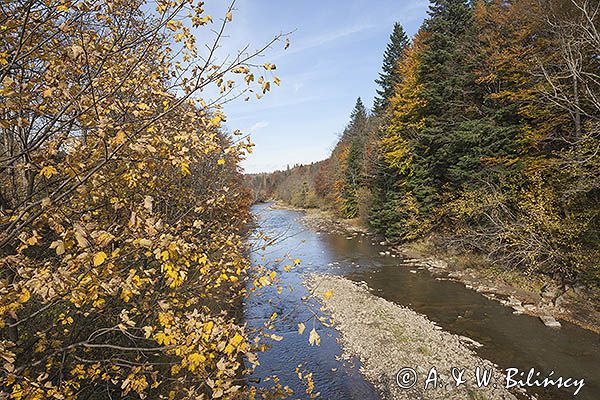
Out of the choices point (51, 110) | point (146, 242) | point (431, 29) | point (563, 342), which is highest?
point (431, 29)

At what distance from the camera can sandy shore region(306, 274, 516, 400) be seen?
333 inches

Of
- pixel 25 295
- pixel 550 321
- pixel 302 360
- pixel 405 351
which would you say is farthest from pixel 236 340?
pixel 550 321

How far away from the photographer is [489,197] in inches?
638

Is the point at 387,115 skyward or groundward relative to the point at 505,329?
skyward

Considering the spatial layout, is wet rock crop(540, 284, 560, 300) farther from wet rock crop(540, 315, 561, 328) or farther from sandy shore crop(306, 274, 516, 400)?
sandy shore crop(306, 274, 516, 400)

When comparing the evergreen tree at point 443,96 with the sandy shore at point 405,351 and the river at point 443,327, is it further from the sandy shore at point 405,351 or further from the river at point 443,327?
the sandy shore at point 405,351

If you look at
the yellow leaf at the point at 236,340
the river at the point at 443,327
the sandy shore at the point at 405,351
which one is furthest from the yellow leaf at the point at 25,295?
the sandy shore at the point at 405,351

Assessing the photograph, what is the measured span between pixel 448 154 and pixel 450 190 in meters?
2.13

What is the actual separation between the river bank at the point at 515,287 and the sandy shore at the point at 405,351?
375 cm

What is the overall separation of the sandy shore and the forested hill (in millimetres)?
5768

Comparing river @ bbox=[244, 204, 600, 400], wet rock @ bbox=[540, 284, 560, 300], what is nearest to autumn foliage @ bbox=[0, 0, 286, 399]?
river @ bbox=[244, 204, 600, 400]

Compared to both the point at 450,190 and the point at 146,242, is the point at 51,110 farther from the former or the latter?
the point at 450,190

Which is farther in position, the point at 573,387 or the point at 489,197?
the point at 489,197

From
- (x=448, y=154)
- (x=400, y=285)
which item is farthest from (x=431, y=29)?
(x=400, y=285)
